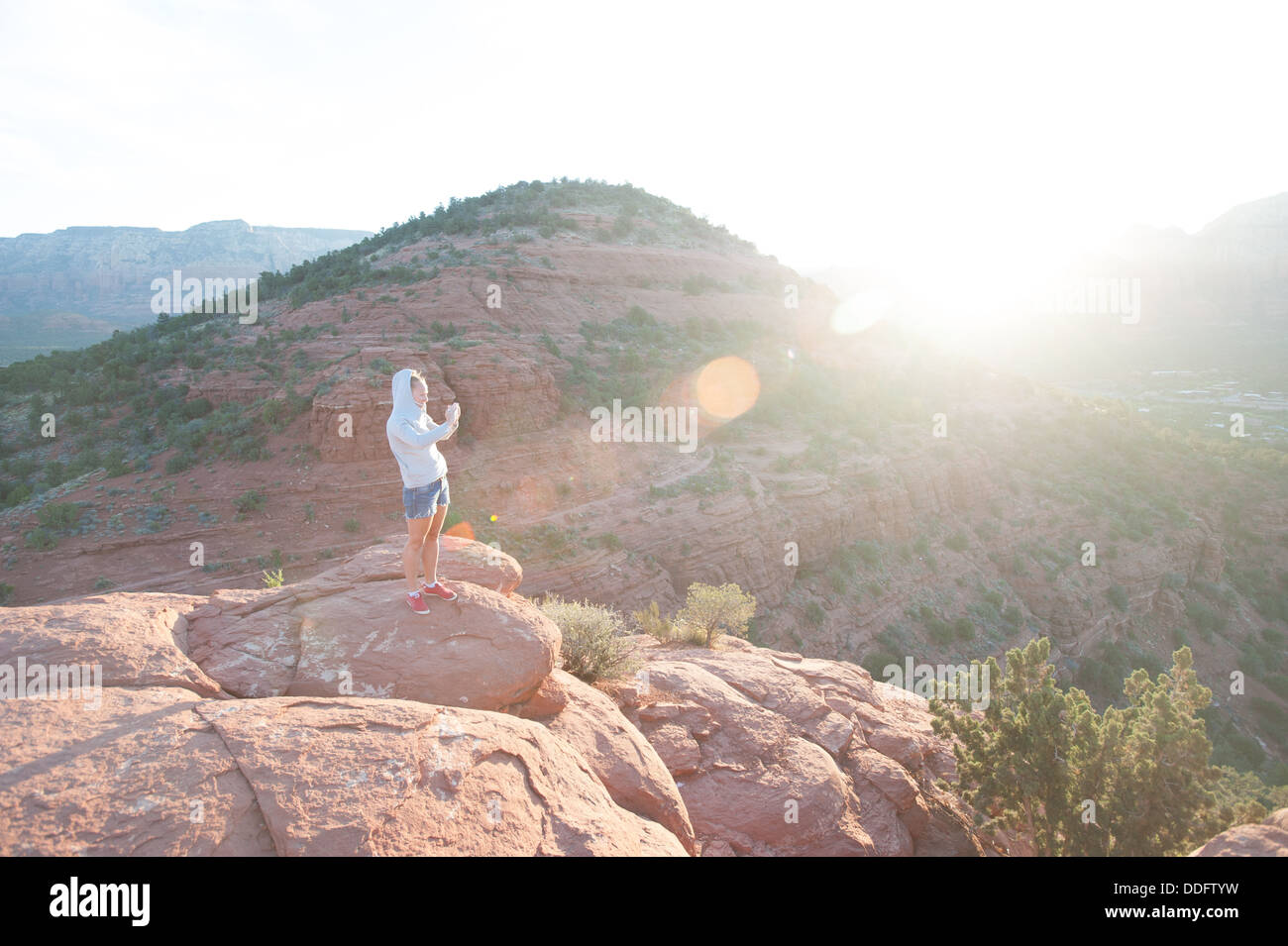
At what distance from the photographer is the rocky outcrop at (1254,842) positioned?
12.1ft

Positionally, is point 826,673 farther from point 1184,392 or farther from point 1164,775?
point 1184,392

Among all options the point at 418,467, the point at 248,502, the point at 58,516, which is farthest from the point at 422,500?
the point at 58,516

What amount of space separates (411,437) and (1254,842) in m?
6.39

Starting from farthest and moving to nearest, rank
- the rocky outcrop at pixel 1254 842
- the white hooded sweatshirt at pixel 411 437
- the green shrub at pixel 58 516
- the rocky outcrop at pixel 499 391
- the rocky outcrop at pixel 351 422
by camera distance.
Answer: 1. the rocky outcrop at pixel 499 391
2. the rocky outcrop at pixel 351 422
3. the green shrub at pixel 58 516
4. the white hooded sweatshirt at pixel 411 437
5. the rocky outcrop at pixel 1254 842

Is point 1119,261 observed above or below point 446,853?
above

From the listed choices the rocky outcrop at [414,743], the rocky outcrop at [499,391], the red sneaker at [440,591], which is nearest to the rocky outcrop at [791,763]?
the rocky outcrop at [414,743]

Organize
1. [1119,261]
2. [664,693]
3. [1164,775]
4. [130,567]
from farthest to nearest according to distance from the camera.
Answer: [1119,261] → [130,567] → [664,693] → [1164,775]

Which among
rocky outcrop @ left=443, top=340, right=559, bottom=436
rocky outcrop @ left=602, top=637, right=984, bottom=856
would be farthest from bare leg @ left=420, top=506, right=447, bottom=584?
rocky outcrop @ left=443, top=340, right=559, bottom=436

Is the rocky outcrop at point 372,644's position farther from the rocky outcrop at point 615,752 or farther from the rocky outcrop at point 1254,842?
the rocky outcrop at point 1254,842

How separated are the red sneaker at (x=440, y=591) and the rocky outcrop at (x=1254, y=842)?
5647 mm

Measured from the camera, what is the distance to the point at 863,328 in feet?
109
